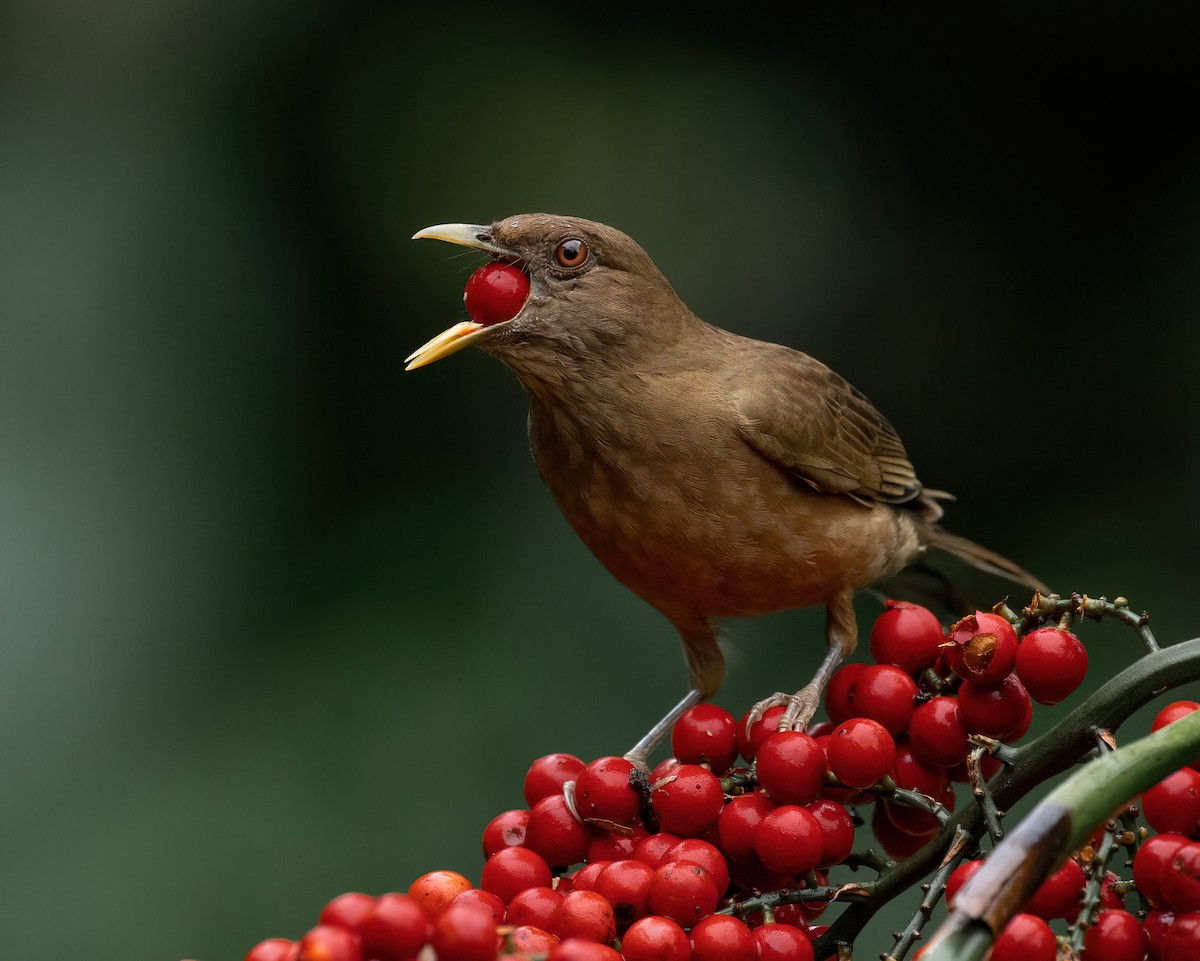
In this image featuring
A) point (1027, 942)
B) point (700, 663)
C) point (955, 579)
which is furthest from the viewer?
point (955, 579)

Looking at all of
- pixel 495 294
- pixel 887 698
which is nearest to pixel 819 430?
pixel 495 294

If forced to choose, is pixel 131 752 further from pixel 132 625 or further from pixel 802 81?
pixel 802 81

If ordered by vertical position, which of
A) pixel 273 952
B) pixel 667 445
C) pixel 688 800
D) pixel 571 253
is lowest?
pixel 688 800

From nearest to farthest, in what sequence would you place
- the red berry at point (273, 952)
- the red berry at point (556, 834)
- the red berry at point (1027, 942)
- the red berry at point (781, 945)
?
the red berry at point (273, 952) → the red berry at point (1027, 942) → the red berry at point (781, 945) → the red berry at point (556, 834)

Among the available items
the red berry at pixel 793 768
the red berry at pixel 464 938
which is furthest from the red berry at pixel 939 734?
the red berry at pixel 464 938

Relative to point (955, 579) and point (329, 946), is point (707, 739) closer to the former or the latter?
point (329, 946)

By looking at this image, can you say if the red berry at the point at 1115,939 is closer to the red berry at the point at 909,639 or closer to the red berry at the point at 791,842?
the red berry at the point at 791,842
